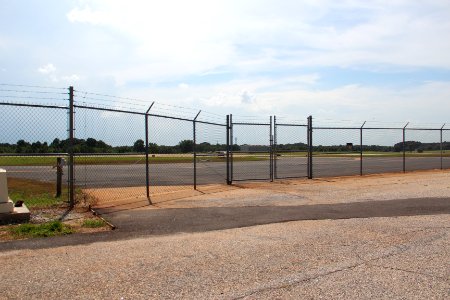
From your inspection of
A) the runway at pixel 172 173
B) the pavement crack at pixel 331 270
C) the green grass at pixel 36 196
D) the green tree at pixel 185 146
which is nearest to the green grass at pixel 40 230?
the green grass at pixel 36 196

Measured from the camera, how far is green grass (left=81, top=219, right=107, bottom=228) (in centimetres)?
900

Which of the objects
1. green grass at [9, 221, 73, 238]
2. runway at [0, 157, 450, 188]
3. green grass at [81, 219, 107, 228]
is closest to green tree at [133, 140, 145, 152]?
runway at [0, 157, 450, 188]

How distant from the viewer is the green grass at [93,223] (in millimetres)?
9001

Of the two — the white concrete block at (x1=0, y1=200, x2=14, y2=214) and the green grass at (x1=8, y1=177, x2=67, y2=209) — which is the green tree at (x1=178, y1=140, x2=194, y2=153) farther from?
the white concrete block at (x1=0, y1=200, x2=14, y2=214)

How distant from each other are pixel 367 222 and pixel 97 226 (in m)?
5.20

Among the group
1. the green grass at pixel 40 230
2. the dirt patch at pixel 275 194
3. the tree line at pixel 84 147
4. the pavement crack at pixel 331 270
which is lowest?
the pavement crack at pixel 331 270

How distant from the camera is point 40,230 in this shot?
838 cm

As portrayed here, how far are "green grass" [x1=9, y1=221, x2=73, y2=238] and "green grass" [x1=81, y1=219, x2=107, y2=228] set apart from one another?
37 cm

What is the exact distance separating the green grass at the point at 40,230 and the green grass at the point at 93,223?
1.20ft

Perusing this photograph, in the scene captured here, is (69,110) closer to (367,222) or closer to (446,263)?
(367,222)

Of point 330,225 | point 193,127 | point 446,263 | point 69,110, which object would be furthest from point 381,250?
point 193,127

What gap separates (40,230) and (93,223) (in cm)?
105

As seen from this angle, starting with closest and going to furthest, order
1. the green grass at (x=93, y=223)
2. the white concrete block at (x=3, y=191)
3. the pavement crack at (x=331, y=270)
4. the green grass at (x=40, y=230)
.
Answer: the pavement crack at (x=331, y=270), the green grass at (x=40, y=230), the green grass at (x=93, y=223), the white concrete block at (x=3, y=191)

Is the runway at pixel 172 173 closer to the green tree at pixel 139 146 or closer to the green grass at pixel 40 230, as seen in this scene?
the green tree at pixel 139 146
